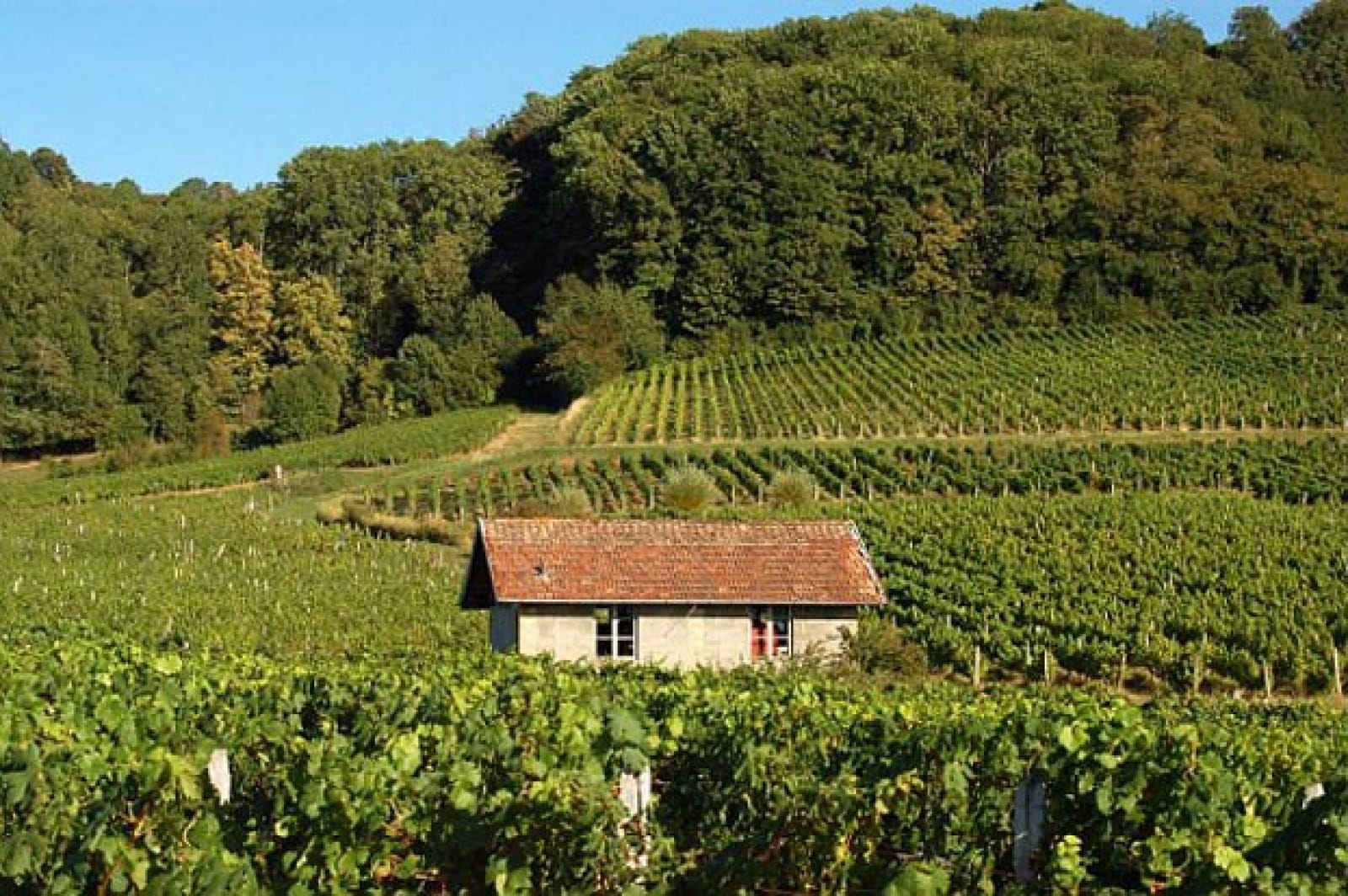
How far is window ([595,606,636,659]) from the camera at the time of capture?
27891 millimetres

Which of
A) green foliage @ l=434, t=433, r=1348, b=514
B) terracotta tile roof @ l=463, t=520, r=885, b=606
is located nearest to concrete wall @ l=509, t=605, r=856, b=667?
terracotta tile roof @ l=463, t=520, r=885, b=606

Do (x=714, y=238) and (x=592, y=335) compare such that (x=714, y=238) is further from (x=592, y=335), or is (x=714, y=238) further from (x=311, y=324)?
(x=311, y=324)

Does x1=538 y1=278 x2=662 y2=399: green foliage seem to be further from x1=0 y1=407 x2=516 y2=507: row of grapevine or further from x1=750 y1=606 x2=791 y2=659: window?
x1=750 y1=606 x2=791 y2=659: window

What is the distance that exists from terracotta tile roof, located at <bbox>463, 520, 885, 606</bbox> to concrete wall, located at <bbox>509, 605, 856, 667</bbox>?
0.34 meters

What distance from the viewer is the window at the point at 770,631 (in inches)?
1103

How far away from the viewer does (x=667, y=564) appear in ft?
92.6

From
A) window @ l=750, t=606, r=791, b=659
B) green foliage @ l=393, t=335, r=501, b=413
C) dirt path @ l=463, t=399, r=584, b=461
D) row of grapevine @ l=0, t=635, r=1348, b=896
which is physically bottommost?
window @ l=750, t=606, r=791, b=659

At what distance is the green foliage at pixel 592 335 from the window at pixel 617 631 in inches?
1637

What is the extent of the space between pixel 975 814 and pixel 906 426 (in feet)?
158

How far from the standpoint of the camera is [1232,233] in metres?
72.2

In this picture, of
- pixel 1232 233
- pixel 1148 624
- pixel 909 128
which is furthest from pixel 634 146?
pixel 1148 624

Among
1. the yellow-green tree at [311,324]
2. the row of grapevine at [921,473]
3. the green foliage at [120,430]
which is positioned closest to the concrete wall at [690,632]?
the row of grapevine at [921,473]

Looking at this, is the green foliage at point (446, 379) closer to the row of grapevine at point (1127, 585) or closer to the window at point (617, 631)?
the row of grapevine at point (1127, 585)

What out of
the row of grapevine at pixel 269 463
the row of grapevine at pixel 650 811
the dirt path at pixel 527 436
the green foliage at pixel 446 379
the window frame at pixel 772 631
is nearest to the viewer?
the row of grapevine at pixel 650 811
